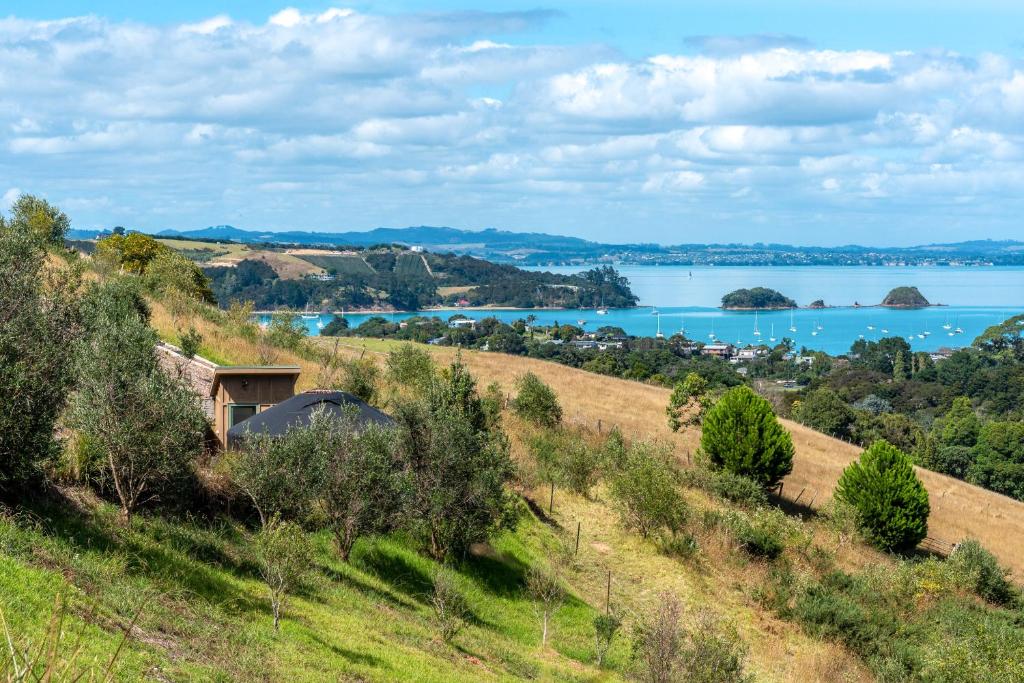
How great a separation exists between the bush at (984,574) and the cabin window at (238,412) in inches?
783

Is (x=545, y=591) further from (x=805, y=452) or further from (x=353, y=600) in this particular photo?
(x=805, y=452)

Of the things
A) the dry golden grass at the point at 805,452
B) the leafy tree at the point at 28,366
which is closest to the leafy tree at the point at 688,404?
the dry golden grass at the point at 805,452

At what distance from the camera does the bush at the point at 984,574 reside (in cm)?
2883

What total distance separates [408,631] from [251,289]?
150273mm

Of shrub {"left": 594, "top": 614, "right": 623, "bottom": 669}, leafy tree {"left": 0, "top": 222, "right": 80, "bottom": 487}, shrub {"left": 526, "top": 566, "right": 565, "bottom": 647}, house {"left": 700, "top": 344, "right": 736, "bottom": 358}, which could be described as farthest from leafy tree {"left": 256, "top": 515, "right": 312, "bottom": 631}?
house {"left": 700, "top": 344, "right": 736, "bottom": 358}

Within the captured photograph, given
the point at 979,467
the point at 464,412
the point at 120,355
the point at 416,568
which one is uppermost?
the point at 120,355

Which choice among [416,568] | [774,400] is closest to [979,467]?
[774,400]

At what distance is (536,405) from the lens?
38.3m

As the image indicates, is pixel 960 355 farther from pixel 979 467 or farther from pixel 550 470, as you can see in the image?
pixel 550 470

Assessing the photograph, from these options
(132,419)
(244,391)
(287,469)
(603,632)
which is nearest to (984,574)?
(603,632)

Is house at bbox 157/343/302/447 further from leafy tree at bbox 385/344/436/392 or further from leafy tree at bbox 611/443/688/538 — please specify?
leafy tree at bbox 385/344/436/392

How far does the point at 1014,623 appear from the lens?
2594cm

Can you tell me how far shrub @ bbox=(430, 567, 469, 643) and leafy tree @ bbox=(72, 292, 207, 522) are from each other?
197 inches

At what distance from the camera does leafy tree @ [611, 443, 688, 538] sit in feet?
93.0
